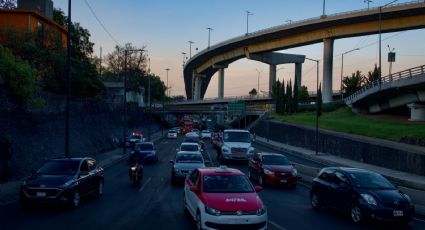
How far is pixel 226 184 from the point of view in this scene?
14.5 m

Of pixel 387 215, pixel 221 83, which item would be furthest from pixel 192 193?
pixel 221 83

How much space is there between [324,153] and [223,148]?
18.1m

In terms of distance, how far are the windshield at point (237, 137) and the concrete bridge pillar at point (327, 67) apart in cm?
3911

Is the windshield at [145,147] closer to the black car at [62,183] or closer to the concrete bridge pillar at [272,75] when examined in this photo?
the black car at [62,183]

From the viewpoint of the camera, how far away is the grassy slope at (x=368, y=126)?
43.0 meters

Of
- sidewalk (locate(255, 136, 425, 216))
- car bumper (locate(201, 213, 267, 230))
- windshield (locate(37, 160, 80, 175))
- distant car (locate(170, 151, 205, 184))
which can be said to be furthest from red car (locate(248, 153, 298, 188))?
car bumper (locate(201, 213, 267, 230))

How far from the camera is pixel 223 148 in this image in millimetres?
39219

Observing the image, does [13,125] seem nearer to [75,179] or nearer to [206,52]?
[75,179]

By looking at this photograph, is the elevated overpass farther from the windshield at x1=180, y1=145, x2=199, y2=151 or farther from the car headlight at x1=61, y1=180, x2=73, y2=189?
the car headlight at x1=61, y1=180, x2=73, y2=189

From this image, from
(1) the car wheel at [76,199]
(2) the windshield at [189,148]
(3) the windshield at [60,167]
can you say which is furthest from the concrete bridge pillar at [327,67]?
(1) the car wheel at [76,199]

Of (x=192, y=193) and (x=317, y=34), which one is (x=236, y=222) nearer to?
(x=192, y=193)

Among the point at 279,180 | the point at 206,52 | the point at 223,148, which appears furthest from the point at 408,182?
the point at 206,52

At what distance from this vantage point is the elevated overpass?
6312 centimetres

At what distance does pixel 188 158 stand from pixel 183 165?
112 centimetres
